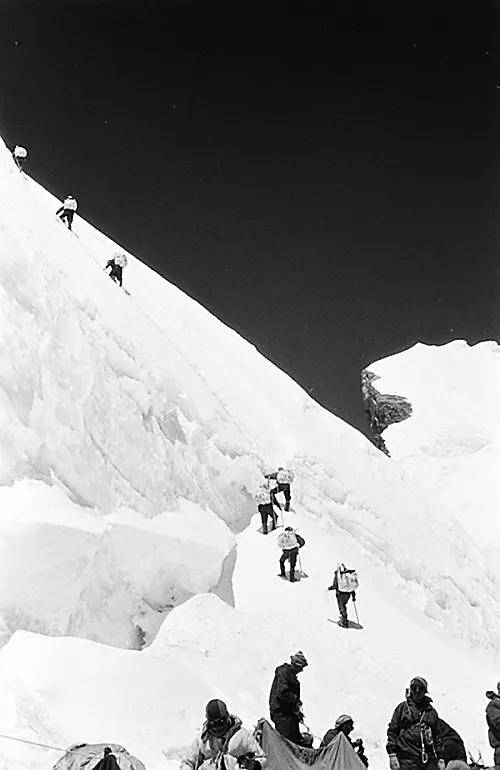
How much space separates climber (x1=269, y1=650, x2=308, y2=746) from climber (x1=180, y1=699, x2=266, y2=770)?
10.9ft

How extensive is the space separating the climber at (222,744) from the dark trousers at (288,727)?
3373mm

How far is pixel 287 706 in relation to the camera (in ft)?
32.1

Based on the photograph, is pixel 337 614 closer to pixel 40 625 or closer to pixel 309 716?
pixel 309 716

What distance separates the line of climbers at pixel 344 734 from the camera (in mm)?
6383

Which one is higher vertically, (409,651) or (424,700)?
(409,651)

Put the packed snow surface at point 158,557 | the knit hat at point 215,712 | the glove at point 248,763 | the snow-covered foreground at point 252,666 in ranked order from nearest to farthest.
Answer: the glove at point 248,763, the knit hat at point 215,712, the snow-covered foreground at point 252,666, the packed snow surface at point 158,557

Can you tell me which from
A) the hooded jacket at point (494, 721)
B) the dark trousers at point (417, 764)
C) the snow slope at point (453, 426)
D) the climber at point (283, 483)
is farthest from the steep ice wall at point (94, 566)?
the snow slope at point (453, 426)

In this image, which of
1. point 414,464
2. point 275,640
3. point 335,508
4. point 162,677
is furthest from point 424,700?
point 414,464

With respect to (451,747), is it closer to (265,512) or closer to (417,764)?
(417,764)

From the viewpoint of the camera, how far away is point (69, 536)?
13.4 meters

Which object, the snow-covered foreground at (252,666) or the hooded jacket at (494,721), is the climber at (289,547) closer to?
the snow-covered foreground at (252,666)

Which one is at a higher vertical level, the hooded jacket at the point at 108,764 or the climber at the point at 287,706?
the climber at the point at 287,706

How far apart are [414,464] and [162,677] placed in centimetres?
6141

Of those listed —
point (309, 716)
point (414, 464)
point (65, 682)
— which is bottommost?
point (65, 682)
